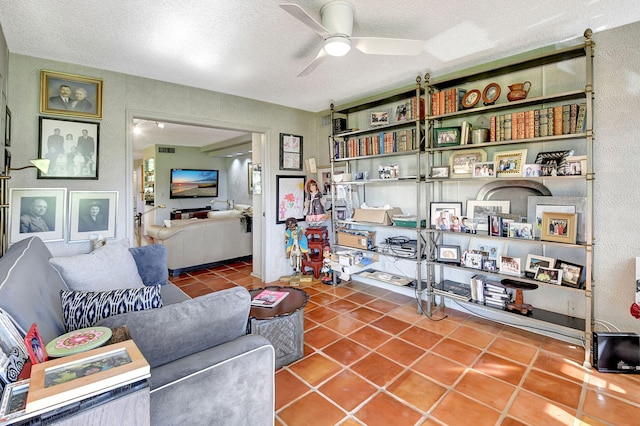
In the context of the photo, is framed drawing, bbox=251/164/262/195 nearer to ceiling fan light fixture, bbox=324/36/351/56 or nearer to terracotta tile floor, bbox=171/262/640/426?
terracotta tile floor, bbox=171/262/640/426

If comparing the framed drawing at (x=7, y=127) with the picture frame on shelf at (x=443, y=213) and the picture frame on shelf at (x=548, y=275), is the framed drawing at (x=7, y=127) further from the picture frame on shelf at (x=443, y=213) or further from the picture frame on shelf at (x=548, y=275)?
the picture frame on shelf at (x=548, y=275)

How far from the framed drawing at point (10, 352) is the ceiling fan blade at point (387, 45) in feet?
7.46

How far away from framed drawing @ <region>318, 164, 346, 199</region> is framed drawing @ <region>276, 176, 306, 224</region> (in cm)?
27

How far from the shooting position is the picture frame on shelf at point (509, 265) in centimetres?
263

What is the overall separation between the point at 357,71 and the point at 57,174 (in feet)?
9.83

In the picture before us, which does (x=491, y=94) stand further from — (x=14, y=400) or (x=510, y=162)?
(x=14, y=400)

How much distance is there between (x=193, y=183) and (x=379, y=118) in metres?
6.51

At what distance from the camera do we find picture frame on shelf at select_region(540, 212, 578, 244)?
7.72 feet

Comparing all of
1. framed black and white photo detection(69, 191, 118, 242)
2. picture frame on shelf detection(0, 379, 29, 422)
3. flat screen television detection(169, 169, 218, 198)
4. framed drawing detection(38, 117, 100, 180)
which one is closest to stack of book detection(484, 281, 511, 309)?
picture frame on shelf detection(0, 379, 29, 422)

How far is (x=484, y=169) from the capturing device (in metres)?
2.80

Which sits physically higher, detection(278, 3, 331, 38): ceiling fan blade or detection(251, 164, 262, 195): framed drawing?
detection(278, 3, 331, 38): ceiling fan blade

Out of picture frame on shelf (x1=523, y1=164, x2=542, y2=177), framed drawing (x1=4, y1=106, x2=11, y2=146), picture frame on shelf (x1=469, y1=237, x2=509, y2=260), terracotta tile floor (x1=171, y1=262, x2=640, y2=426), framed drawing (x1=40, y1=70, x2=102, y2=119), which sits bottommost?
terracotta tile floor (x1=171, y1=262, x2=640, y2=426)

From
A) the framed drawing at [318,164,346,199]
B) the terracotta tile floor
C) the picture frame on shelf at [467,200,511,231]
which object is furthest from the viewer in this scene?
the framed drawing at [318,164,346,199]

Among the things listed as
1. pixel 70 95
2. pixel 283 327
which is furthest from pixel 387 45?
pixel 70 95
